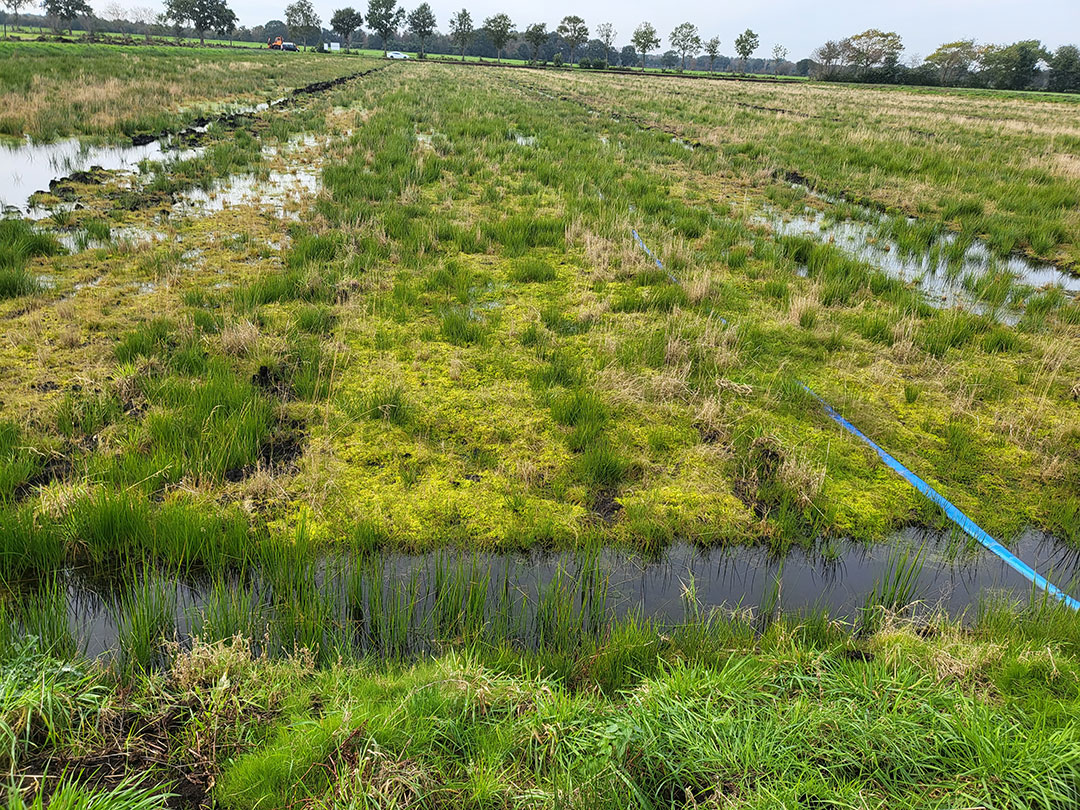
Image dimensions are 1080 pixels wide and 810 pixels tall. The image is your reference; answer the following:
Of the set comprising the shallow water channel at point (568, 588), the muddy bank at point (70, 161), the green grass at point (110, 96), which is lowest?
the shallow water channel at point (568, 588)

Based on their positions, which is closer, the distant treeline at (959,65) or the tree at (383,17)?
the distant treeline at (959,65)

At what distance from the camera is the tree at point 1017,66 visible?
75.1 meters

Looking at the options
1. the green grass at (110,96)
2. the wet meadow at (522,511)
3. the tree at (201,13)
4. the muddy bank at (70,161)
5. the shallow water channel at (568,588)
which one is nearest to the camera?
the wet meadow at (522,511)

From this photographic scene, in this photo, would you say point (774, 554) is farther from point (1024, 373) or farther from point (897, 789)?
point (1024, 373)

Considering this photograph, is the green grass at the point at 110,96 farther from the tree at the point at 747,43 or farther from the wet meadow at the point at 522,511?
the tree at the point at 747,43

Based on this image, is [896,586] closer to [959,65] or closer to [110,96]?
[110,96]

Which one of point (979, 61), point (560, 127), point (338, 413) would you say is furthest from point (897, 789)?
point (979, 61)

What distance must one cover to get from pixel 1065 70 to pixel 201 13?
121 m

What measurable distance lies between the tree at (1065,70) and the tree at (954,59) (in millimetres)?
12464

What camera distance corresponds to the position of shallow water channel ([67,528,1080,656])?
10.1ft

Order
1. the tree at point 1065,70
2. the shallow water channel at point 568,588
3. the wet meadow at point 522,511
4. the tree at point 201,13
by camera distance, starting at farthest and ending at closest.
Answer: the tree at point 201,13 < the tree at point 1065,70 < the shallow water channel at point 568,588 < the wet meadow at point 522,511

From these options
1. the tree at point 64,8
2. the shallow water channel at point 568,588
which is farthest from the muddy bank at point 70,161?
the tree at point 64,8

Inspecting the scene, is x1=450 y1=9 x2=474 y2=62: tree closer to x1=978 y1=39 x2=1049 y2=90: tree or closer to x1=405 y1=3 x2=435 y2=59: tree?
x1=405 y1=3 x2=435 y2=59: tree

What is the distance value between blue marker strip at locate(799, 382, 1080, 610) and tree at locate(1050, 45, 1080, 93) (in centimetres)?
9635
